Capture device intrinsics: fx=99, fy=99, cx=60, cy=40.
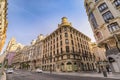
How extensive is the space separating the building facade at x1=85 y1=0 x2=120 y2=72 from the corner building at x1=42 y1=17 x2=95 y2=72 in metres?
17.0

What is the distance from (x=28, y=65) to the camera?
6988cm

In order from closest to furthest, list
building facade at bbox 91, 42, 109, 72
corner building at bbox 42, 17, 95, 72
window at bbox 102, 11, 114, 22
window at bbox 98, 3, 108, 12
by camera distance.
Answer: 1. building facade at bbox 91, 42, 109, 72
2. window at bbox 102, 11, 114, 22
3. window at bbox 98, 3, 108, 12
4. corner building at bbox 42, 17, 95, 72

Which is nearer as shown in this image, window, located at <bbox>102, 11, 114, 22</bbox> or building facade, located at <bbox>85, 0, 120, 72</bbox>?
building facade, located at <bbox>85, 0, 120, 72</bbox>

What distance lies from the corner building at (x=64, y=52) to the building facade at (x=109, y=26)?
16953mm

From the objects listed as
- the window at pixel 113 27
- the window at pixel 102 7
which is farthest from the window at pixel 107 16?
the window at pixel 113 27

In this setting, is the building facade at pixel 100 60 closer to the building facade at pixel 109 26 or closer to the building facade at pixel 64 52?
the building facade at pixel 109 26

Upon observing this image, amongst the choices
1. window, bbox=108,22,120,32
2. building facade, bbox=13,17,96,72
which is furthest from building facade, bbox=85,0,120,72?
building facade, bbox=13,17,96,72

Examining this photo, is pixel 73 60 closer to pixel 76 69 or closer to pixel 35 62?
pixel 76 69

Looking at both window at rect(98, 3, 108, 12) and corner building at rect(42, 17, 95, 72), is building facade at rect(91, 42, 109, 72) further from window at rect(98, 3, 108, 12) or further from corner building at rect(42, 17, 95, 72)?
window at rect(98, 3, 108, 12)

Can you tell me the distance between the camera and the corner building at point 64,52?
41.8 meters

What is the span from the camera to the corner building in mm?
41750

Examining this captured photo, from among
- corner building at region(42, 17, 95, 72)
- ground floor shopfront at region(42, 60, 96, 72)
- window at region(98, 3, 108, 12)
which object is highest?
window at region(98, 3, 108, 12)

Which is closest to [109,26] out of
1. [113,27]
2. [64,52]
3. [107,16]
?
[113,27]

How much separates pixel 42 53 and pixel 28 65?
63.5 feet
